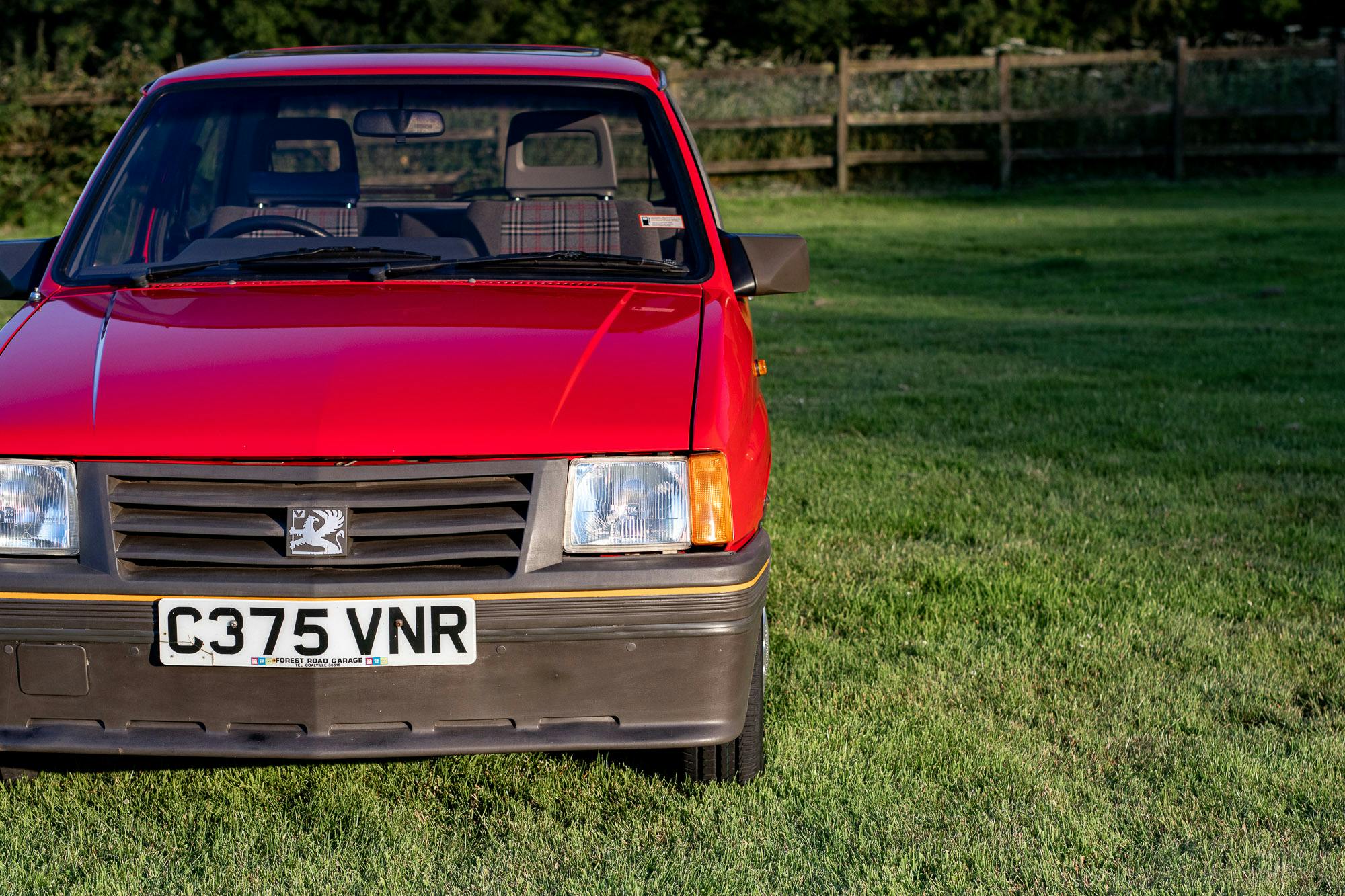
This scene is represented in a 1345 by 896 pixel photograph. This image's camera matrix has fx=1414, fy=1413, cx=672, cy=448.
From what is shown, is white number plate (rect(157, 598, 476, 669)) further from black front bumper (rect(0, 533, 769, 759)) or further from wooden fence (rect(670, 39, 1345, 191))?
wooden fence (rect(670, 39, 1345, 191))

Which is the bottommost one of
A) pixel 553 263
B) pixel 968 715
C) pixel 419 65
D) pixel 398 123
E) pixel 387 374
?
pixel 968 715

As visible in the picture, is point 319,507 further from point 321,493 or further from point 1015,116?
point 1015,116

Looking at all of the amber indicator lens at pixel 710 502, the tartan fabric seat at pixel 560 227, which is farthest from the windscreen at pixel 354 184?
the amber indicator lens at pixel 710 502

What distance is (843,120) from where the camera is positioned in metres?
20.3

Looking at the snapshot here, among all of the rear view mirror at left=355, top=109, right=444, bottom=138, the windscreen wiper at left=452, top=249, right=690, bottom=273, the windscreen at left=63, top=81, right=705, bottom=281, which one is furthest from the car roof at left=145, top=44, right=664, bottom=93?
the windscreen wiper at left=452, top=249, right=690, bottom=273

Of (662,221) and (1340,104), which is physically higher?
(662,221)

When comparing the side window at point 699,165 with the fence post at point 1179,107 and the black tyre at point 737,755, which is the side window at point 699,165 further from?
the fence post at point 1179,107

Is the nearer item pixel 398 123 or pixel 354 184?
pixel 398 123

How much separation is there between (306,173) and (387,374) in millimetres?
1879

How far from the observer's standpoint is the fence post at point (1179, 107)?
66.8ft

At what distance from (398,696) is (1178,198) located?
1789 centimetres

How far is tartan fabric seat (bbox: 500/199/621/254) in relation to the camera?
3.71 metres

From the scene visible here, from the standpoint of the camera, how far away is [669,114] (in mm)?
3879

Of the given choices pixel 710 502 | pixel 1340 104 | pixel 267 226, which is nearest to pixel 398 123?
pixel 267 226
